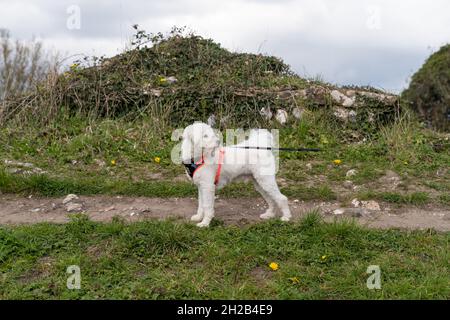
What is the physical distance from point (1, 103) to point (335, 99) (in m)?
6.69

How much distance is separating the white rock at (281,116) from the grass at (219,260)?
423cm

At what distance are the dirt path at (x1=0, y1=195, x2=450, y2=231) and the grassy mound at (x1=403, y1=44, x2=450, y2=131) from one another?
1489 centimetres

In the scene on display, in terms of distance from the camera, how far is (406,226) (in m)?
5.59

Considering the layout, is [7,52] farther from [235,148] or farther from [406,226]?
[406,226]

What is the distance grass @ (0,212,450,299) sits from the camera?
3.98 metres

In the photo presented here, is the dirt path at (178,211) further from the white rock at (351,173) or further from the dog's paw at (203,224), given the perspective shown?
the white rock at (351,173)

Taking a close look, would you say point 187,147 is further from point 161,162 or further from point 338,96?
point 338,96

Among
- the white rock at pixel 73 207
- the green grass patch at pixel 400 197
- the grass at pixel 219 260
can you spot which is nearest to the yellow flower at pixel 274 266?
the grass at pixel 219 260

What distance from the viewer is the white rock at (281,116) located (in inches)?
363

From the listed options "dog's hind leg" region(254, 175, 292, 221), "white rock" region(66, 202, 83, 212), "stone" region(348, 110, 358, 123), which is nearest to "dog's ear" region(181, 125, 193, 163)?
"dog's hind leg" region(254, 175, 292, 221)

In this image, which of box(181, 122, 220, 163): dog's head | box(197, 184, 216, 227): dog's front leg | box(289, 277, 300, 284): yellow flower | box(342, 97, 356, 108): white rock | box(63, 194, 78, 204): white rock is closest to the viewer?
box(289, 277, 300, 284): yellow flower

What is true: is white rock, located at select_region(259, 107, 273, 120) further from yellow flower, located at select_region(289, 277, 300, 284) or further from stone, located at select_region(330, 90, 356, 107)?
yellow flower, located at select_region(289, 277, 300, 284)
